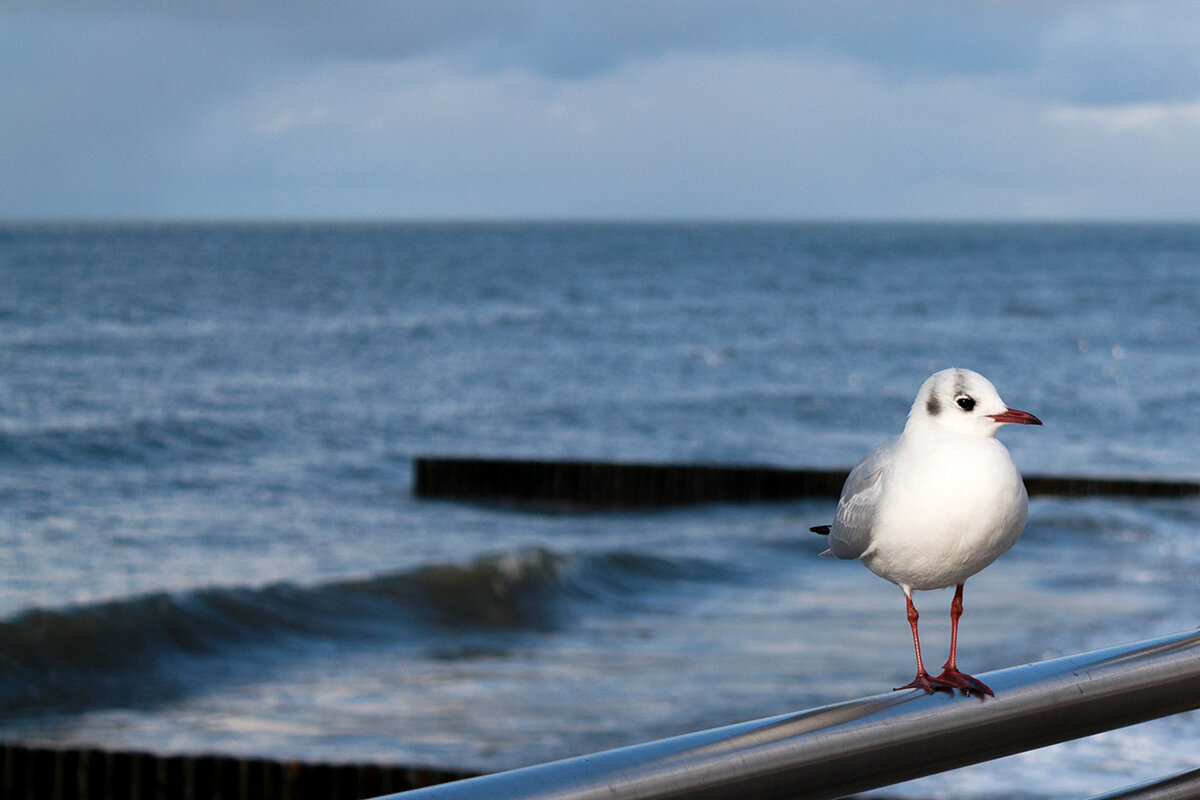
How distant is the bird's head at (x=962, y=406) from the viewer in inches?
59.0

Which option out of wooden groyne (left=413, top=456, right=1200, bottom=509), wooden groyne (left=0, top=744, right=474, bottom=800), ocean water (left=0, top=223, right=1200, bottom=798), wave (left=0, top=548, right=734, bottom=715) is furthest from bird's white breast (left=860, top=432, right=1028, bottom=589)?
wooden groyne (left=413, top=456, right=1200, bottom=509)

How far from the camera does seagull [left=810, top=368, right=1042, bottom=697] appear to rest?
1.44 metres

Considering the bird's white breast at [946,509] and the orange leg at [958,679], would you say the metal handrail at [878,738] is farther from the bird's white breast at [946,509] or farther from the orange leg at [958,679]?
the bird's white breast at [946,509]

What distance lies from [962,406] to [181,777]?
6289 mm

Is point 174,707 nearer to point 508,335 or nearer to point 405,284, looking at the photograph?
point 508,335

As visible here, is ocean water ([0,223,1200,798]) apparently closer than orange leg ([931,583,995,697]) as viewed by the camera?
No

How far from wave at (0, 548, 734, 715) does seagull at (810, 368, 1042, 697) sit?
36.3 feet

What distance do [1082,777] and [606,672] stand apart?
4332 mm

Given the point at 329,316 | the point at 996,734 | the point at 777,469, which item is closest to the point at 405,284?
the point at 329,316

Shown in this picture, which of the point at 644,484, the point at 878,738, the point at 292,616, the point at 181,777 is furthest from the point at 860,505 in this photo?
the point at 644,484

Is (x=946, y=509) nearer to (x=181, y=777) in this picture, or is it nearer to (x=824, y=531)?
(x=824, y=531)

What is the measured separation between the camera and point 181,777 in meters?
7.01

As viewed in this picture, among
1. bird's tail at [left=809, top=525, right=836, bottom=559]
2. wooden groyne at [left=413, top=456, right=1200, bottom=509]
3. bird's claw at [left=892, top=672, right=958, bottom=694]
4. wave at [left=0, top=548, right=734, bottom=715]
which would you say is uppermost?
bird's tail at [left=809, top=525, right=836, bottom=559]

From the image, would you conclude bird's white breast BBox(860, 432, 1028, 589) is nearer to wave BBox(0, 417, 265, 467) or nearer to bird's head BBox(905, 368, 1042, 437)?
bird's head BBox(905, 368, 1042, 437)
